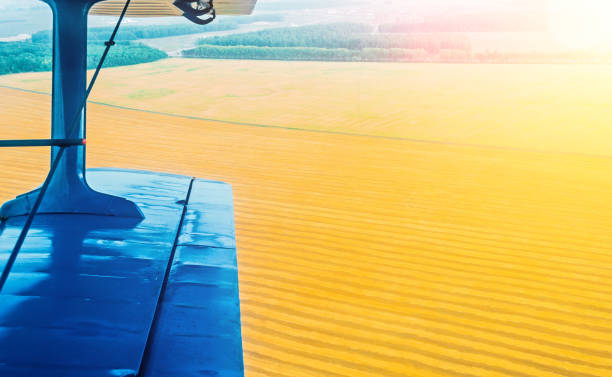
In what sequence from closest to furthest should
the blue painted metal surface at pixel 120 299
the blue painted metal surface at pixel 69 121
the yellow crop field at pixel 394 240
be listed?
the blue painted metal surface at pixel 120 299 < the yellow crop field at pixel 394 240 < the blue painted metal surface at pixel 69 121

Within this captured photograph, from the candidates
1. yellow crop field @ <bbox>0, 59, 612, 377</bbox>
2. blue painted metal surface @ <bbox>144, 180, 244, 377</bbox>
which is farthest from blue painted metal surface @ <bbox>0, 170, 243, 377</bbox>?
yellow crop field @ <bbox>0, 59, 612, 377</bbox>

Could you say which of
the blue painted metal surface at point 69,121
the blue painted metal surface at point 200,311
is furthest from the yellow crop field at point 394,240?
the blue painted metal surface at point 69,121

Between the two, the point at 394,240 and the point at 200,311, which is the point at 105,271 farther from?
the point at 394,240

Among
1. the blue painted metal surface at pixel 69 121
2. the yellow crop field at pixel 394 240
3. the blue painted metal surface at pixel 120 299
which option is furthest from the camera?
the blue painted metal surface at pixel 69 121

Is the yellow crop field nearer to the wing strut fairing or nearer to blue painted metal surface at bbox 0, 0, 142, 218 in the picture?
the wing strut fairing

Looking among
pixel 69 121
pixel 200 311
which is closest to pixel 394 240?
pixel 200 311

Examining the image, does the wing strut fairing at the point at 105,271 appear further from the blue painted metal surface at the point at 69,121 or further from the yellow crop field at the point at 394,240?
the yellow crop field at the point at 394,240

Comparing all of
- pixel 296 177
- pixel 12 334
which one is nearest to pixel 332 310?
pixel 12 334
